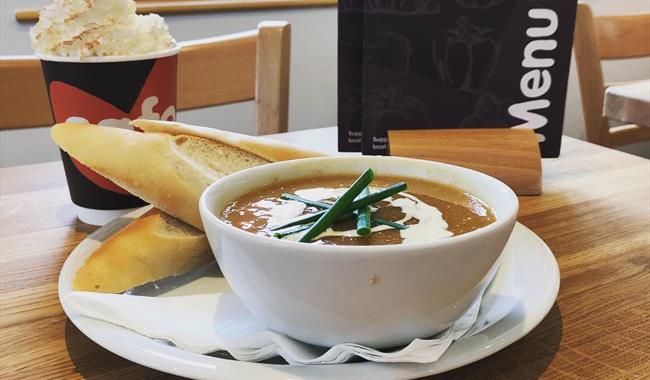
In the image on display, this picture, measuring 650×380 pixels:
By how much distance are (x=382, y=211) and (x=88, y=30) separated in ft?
1.46

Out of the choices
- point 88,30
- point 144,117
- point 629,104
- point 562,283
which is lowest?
point 629,104

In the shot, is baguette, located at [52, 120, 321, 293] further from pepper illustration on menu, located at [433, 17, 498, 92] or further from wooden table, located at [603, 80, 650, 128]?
wooden table, located at [603, 80, 650, 128]

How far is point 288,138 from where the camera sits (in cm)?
121

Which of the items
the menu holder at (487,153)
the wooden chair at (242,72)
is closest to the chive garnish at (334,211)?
the menu holder at (487,153)

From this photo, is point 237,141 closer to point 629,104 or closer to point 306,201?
point 306,201

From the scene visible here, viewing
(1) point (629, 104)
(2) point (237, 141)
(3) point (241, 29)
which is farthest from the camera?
(3) point (241, 29)

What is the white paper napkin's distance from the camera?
467mm

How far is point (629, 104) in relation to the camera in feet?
5.68

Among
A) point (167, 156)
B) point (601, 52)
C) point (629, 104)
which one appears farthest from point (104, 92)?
point (601, 52)

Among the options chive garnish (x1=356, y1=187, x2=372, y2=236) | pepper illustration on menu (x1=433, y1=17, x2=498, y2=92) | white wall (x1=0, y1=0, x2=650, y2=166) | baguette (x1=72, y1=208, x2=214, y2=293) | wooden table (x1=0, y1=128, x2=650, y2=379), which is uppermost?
pepper illustration on menu (x1=433, y1=17, x2=498, y2=92)

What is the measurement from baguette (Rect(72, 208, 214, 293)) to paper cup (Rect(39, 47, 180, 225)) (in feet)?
0.52

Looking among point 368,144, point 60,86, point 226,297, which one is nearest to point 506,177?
point 368,144

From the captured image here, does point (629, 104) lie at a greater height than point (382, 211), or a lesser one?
lesser

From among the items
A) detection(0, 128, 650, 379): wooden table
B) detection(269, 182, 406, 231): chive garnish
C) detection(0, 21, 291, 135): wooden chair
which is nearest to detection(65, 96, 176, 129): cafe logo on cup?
detection(0, 128, 650, 379): wooden table
